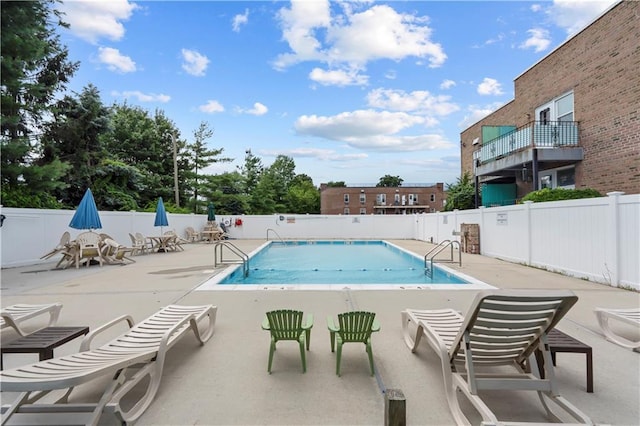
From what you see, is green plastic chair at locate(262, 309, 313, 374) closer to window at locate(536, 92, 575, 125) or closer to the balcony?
the balcony

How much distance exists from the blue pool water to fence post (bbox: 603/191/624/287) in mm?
2788

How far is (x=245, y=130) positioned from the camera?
2377 centimetres

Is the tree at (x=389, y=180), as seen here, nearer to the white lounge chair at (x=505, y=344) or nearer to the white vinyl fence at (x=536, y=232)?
the white vinyl fence at (x=536, y=232)

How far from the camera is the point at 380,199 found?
57031mm

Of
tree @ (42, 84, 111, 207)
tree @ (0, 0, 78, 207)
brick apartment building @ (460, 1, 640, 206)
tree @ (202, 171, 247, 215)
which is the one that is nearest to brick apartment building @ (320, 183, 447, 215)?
tree @ (202, 171, 247, 215)

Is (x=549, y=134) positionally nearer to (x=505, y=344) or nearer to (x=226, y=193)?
(x=505, y=344)

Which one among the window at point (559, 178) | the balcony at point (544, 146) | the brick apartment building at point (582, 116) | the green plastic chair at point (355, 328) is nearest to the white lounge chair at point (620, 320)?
the green plastic chair at point (355, 328)

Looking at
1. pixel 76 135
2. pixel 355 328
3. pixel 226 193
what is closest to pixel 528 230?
pixel 355 328

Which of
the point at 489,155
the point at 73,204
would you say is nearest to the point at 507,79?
the point at 489,155

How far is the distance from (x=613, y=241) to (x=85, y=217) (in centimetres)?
1336

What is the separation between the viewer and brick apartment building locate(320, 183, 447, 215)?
5700 centimetres

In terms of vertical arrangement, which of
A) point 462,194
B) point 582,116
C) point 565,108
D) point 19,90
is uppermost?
point 19,90

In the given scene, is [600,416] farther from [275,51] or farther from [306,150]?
[306,150]

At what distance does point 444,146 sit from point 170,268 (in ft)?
89.3
